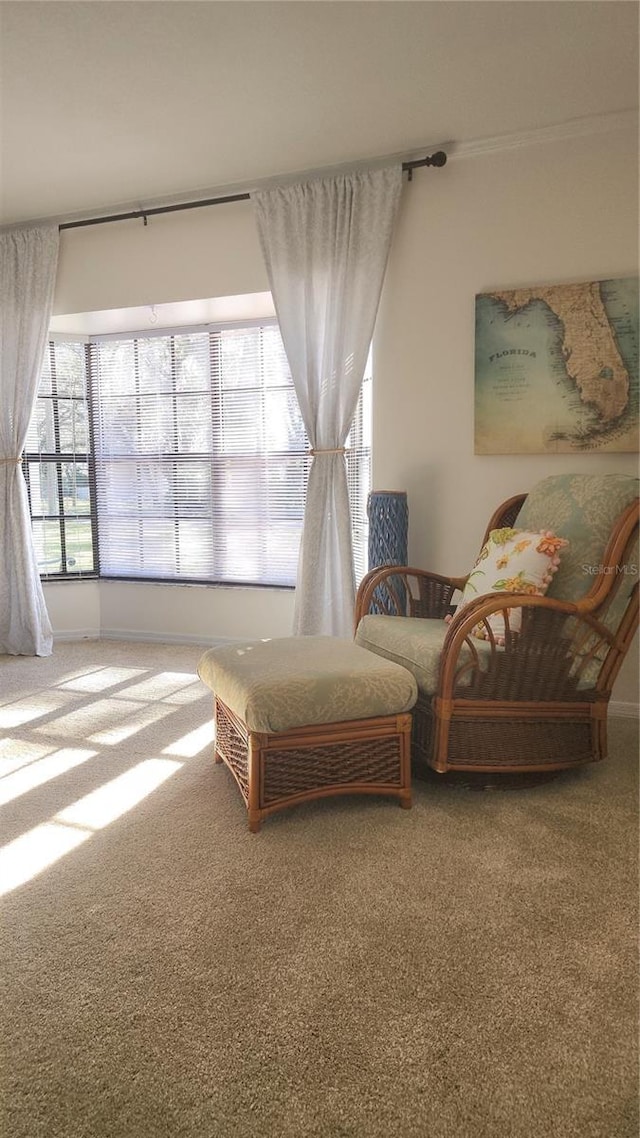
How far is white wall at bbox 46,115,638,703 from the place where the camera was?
2979 millimetres

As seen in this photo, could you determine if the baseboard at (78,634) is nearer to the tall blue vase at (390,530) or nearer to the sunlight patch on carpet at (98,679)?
the sunlight patch on carpet at (98,679)

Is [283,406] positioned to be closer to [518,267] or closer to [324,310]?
[324,310]

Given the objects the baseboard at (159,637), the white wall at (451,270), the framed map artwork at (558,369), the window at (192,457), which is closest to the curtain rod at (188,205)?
the white wall at (451,270)

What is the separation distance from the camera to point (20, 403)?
13.7 feet

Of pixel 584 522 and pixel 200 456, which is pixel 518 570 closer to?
pixel 584 522

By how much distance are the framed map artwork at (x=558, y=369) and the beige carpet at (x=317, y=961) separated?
4.64 ft

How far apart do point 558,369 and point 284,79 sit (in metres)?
1.55

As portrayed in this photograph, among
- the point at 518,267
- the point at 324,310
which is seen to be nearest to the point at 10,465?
the point at 324,310

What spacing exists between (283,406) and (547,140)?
1899mm

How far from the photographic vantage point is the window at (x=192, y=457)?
168 inches

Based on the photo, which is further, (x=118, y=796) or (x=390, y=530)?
(x=390, y=530)

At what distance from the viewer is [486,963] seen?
4.80 feet

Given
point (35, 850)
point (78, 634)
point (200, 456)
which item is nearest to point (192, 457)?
point (200, 456)

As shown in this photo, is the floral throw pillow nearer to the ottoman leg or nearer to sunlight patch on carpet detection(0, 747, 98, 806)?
the ottoman leg
